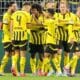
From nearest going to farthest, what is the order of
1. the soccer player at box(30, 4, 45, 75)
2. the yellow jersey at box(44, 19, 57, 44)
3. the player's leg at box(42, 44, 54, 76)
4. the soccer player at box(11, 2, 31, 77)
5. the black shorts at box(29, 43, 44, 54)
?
the soccer player at box(11, 2, 31, 77) → the yellow jersey at box(44, 19, 57, 44) → the player's leg at box(42, 44, 54, 76) → the soccer player at box(30, 4, 45, 75) → the black shorts at box(29, 43, 44, 54)

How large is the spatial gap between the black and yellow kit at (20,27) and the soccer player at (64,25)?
1051 millimetres

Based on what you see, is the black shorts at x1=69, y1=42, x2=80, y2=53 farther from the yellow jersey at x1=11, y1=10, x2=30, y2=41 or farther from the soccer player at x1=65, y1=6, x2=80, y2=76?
the yellow jersey at x1=11, y1=10, x2=30, y2=41

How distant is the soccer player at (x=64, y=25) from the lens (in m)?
20.6

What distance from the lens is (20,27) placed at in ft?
65.8

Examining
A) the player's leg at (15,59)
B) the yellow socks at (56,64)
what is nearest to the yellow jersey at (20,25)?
the player's leg at (15,59)

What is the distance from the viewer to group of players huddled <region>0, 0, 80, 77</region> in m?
20.1

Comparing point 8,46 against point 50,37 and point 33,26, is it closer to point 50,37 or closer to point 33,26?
point 33,26

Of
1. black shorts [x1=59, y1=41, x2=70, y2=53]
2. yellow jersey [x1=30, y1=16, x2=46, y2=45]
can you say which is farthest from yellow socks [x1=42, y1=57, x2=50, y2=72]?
black shorts [x1=59, y1=41, x2=70, y2=53]

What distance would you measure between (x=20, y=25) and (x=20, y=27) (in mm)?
56

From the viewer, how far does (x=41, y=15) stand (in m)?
20.5

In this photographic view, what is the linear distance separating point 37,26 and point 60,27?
72 cm

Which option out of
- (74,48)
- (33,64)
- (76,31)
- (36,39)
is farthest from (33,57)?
(76,31)

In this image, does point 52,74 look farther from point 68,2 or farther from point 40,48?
point 68,2

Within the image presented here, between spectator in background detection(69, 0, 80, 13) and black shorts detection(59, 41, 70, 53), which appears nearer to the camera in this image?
black shorts detection(59, 41, 70, 53)
